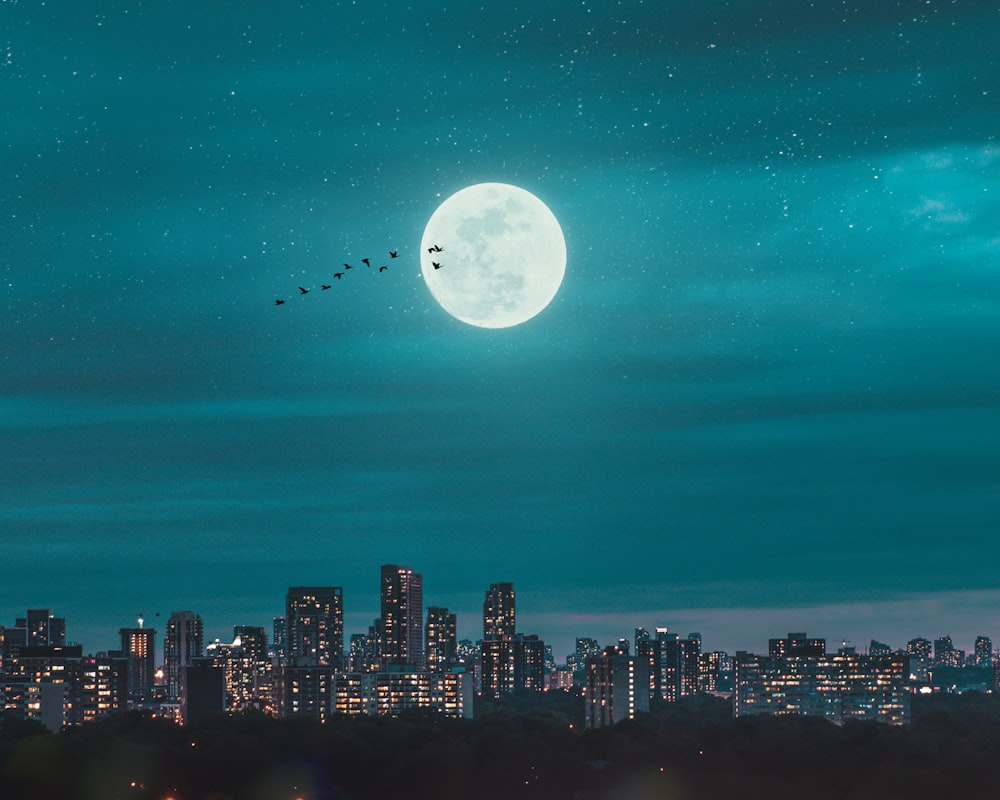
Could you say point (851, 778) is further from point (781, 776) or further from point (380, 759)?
point (380, 759)

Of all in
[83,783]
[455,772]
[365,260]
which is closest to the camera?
[365,260]

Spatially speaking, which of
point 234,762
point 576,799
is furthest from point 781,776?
point 234,762

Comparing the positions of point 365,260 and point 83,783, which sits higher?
point 365,260

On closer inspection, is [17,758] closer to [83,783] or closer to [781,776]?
[83,783]

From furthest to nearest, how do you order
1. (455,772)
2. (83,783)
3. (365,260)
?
1. (455,772)
2. (83,783)
3. (365,260)

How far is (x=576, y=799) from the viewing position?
18812 cm

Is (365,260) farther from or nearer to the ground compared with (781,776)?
farther from the ground

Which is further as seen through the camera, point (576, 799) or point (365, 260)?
point (576, 799)

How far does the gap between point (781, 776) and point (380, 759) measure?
42126 mm

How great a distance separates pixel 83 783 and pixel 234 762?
16.2m

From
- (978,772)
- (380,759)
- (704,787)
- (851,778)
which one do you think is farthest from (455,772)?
(978,772)

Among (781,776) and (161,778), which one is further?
(781,776)

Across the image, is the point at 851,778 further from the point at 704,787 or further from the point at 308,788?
the point at 308,788

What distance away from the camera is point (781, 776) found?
645 ft
